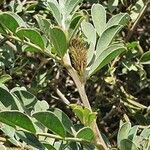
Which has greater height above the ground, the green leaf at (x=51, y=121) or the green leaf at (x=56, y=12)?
the green leaf at (x=56, y=12)

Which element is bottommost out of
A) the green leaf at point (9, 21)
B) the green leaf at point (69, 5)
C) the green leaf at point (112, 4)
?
the green leaf at point (112, 4)

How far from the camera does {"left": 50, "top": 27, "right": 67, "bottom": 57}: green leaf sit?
39.4 inches

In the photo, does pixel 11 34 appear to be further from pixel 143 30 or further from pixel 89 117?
pixel 143 30

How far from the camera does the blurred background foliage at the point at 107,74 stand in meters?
1.78

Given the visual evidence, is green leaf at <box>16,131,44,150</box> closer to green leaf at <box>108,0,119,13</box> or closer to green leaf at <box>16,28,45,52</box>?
green leaf at <box>16,28,45,52</box>

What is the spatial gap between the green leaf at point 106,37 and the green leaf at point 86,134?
21cm

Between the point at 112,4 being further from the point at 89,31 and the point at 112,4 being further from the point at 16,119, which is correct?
the point at 16,119

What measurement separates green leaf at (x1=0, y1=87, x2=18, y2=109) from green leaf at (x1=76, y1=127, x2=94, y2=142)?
0.16 meters

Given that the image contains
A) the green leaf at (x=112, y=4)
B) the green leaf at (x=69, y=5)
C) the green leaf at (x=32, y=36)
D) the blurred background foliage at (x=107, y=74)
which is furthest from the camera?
the green leaf at (x=112, y=4)

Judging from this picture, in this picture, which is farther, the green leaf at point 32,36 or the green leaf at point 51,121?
the green leaf at point 32,36

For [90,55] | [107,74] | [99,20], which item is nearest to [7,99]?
[90,55]

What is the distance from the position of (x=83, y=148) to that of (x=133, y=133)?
0.12 meters

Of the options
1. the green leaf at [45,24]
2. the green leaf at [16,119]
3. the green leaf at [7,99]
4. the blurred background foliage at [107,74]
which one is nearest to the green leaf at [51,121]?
the green leaf at [16,119]

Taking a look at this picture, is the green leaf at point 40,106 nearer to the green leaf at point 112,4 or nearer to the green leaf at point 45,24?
Answer: the green leaf at point 45,24
